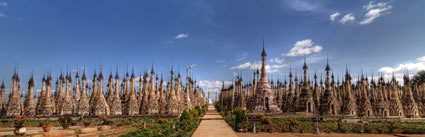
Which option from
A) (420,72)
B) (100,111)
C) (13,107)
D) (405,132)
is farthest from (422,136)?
(420,72)

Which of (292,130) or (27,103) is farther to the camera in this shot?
(27,103)

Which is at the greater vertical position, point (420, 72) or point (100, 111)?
point (420, 72)

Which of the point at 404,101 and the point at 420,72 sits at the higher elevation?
the point at 420,72

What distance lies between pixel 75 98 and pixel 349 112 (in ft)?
183

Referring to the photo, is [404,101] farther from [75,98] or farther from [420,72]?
[75,98]

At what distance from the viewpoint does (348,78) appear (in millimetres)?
50188

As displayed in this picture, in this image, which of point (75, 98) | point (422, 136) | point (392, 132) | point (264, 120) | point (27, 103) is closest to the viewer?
point (422, 136)

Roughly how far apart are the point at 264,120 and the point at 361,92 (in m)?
32.2

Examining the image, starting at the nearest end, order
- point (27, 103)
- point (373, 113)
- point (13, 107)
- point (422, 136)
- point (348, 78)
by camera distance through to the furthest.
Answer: point (422, 136)
point (13, 107)
point (27, 103)
point (373, 113)
point (348, 78)

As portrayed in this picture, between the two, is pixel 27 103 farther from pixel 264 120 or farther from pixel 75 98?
pixel 264 120

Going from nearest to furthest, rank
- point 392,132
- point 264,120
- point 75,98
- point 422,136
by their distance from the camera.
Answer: point 422,136 < point 392,132 < point 264,120 < point 75,98

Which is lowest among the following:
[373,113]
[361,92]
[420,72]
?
[373,113]

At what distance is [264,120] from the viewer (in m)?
28.5

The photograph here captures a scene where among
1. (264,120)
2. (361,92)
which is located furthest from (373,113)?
(264,120)
